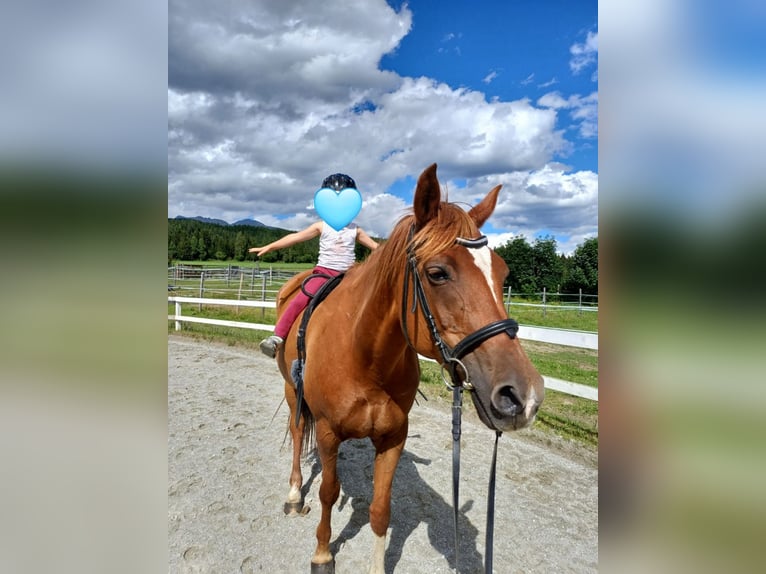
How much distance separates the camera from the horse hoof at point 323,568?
9.00 feet

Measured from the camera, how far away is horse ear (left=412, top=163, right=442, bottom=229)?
1.84 m

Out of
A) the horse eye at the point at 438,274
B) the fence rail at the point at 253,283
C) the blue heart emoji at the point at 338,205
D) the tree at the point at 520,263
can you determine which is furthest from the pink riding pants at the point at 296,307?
the tree at the point at 520,263

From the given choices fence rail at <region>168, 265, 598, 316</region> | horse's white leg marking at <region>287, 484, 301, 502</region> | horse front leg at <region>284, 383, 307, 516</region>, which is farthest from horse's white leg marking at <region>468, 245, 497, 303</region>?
fence rail at <region>168, 265, 598, 316</region>

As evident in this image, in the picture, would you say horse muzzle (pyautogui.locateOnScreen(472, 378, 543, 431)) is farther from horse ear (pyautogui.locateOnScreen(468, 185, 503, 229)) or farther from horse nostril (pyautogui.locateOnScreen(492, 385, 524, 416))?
horse ear (pyautogui.locateOnScreen(468, 185, 503, 229))

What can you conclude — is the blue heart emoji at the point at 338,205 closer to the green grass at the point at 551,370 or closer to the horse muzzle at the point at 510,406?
the green grass at the point at 551,370

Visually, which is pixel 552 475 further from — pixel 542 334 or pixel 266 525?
pixel 266 525

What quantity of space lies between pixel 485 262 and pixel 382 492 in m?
1.84

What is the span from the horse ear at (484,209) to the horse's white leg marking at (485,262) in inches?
23.1
